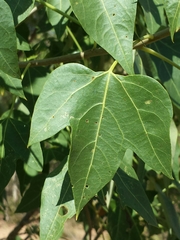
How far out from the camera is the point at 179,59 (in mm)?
1184

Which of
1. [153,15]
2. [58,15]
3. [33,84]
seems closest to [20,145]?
A: [33,84]

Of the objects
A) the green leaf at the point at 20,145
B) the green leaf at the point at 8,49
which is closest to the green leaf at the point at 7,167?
the green leaf at the point at 20,145

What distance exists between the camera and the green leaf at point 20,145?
103 centimetres

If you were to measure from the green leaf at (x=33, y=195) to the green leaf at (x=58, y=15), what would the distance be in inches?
15.7

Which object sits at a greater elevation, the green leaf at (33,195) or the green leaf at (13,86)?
the green leaf at (13,86)

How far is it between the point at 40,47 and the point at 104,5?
0.62 metres

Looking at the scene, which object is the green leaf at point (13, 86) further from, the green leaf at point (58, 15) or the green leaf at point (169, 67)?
the green leaf at point (169, 67)

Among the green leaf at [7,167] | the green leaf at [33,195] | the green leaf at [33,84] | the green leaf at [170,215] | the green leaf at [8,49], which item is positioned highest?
the green leaf at [8,49]

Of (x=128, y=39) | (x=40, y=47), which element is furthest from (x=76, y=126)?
(x=40, y=47)

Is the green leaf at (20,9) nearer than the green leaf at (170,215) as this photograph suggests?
Yes

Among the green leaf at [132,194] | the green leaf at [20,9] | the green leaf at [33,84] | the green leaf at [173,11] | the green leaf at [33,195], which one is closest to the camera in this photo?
the green leaf at [173,11]

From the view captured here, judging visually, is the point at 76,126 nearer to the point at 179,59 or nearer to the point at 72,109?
the point at 72,109

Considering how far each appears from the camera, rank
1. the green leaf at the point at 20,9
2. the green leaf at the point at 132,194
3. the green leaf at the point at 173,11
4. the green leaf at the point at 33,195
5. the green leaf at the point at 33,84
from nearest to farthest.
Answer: the green leaf at the point at 173,11 → the green leaf at the point at 20,9 → the green leaf at the point at 132,194 → the green leaf at the point at 33,84 → the green leaf at the point at 33,195

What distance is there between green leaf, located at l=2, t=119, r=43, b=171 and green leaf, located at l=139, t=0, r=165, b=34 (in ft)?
1.13
